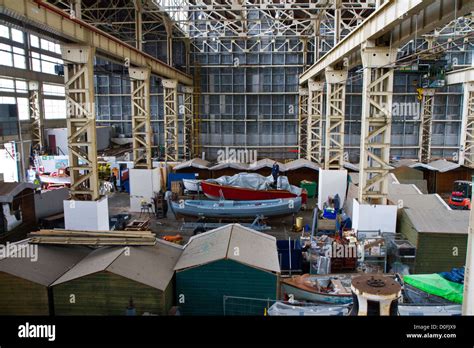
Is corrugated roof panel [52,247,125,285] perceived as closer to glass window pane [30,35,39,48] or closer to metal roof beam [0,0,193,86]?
metal roof beam [0,0,193,86]

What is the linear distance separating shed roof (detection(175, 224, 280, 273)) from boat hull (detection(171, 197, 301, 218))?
8.04 metres

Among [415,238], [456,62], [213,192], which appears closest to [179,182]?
[213,192]

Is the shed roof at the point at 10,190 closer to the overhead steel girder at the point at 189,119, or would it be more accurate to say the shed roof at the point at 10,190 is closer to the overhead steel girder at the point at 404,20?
the overhead steel girder at the point at 404,20

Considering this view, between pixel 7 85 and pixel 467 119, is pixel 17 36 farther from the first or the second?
pixel 467 119

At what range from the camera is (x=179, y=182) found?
79.2 feet

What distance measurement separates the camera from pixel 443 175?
86.8ft

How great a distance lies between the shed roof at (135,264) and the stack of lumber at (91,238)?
0.18m

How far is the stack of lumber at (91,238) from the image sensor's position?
10.4 m

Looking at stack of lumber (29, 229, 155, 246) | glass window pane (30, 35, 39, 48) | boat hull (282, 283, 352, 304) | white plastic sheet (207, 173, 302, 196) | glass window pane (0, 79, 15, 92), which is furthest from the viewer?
glass window pane (30, 35, 39, 48)

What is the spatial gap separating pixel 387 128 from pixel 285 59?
2381cm

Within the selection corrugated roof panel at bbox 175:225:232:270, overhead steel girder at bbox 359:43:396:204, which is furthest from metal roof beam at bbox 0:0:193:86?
overhead steel girder at bbox 359:43:396:204

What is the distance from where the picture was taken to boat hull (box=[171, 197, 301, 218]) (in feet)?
64.6

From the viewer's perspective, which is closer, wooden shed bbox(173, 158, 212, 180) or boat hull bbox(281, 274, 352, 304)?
boat hull bbox(281, 274, 352, 304)

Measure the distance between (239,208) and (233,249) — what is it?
10089mm
